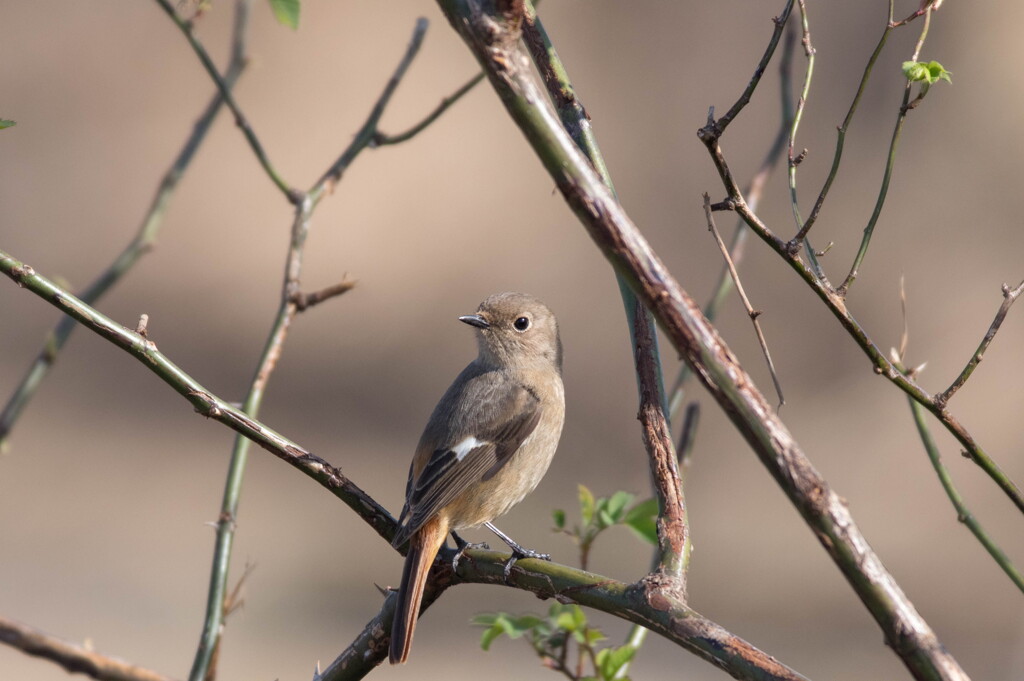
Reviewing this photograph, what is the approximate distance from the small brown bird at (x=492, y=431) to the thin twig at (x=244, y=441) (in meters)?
0.48

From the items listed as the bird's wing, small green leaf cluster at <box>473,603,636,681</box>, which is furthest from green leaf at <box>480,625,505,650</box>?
the bird's wing

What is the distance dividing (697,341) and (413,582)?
1.36 meters

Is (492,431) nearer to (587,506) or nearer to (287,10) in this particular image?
(587,506)

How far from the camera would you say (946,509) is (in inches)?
340

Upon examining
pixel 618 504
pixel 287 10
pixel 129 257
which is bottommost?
pixel 618 504

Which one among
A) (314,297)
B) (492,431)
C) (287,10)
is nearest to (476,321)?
(492,431)

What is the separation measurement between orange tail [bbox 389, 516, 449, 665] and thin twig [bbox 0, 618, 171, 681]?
1.03 metres

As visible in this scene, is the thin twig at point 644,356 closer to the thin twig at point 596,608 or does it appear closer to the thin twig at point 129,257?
the thin twig at point 596,608

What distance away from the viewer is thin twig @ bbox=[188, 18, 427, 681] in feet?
7.65

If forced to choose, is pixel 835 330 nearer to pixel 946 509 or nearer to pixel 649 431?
pixel 946 509

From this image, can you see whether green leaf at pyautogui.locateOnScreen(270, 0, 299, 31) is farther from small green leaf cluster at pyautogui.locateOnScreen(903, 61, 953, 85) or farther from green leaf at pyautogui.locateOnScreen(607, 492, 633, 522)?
green leaf at pyautogui.locateOnScreen(607, 492, 633, 522)

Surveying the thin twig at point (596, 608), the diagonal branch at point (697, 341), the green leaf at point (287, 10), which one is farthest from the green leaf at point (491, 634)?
the green leaf at point (287, 10)

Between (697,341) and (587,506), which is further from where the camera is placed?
(587,506)

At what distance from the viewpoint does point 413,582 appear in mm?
2531
